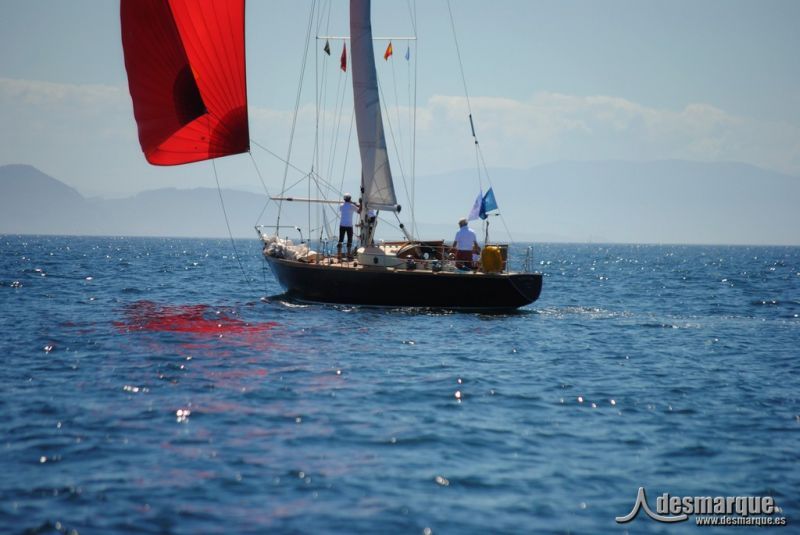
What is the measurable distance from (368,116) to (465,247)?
17.4ft

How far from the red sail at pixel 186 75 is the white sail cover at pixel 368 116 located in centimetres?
400

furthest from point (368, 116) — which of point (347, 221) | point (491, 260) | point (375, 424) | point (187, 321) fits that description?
point (375, 424)

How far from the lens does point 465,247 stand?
1026 inches

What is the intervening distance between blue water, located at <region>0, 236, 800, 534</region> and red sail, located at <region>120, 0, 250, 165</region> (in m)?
5.43

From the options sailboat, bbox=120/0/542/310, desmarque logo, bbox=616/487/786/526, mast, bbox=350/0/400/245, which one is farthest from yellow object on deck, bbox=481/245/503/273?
desmarque logo, bbox=616/487/786/526

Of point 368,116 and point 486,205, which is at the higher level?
point 368,116

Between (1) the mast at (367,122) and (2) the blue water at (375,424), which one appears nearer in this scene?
(2) the blue water at (375,424)

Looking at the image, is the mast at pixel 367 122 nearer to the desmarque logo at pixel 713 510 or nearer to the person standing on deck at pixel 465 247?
the person standing on deck at pixel 465 247

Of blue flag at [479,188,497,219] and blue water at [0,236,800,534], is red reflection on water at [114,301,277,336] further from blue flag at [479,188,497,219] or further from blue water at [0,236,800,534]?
blue flag at [479,188,497,219]

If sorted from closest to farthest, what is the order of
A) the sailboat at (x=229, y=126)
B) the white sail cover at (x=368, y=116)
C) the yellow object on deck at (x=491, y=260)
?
the sailboat at (x=229, y=126) < the yellow object on deck at (x=491, y=260) < the white sail cover at (x=368, y=116)

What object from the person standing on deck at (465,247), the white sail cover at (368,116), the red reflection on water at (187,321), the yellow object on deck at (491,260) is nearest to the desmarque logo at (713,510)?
the red reflection on water at (187,321)

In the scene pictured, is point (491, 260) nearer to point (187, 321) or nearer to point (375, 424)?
point (187, 321)

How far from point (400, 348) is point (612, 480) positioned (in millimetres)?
9186

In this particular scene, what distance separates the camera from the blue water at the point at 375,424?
27.7 ft
